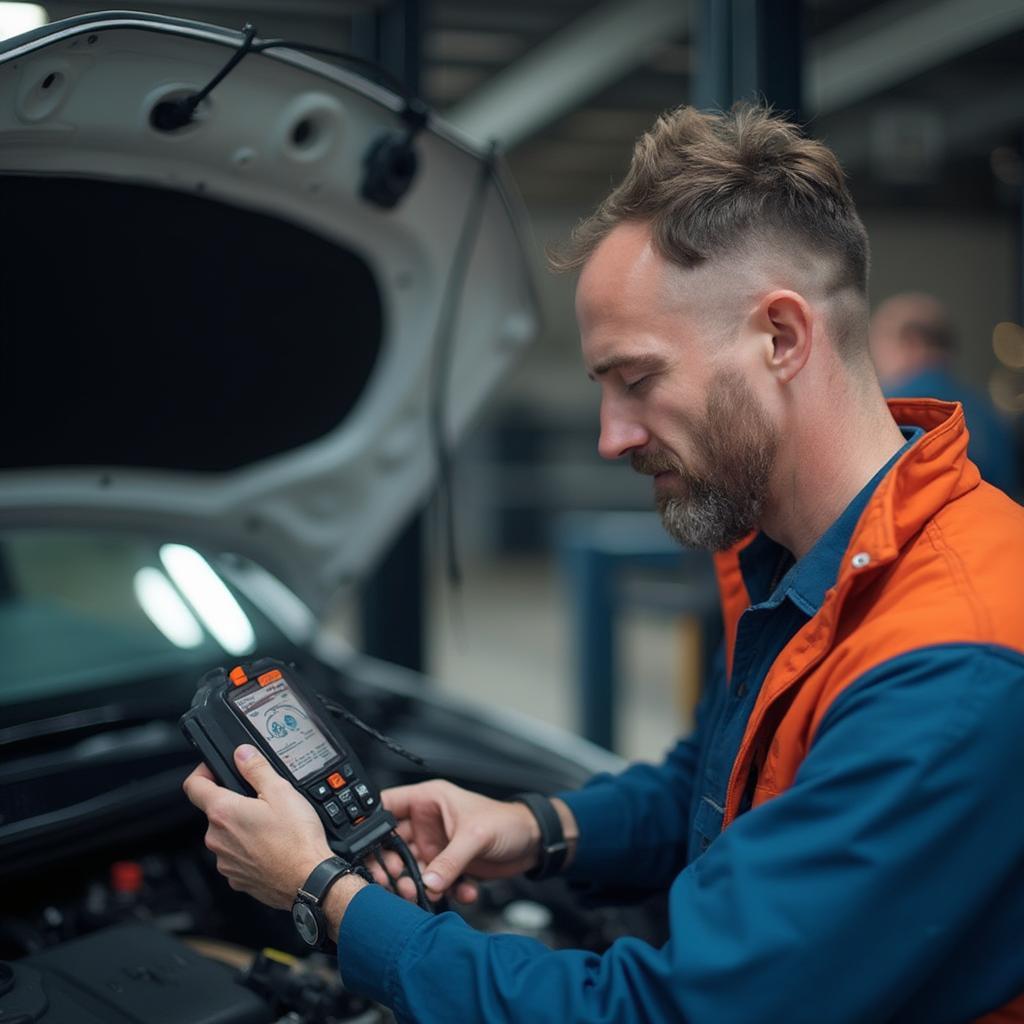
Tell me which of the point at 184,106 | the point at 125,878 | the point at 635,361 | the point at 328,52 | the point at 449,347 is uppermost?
the point at 328,52

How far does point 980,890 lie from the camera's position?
2.90 feet

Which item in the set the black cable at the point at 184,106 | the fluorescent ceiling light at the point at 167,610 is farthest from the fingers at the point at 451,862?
the black cable at the point at 184,106

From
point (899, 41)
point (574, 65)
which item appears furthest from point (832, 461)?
point (574, 65)

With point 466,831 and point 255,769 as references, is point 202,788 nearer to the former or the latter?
point 255,769

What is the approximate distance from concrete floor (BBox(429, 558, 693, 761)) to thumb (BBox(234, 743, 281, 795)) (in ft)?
7.85

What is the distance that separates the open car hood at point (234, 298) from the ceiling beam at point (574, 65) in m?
2.32

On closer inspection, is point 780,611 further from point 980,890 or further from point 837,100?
point 837,100

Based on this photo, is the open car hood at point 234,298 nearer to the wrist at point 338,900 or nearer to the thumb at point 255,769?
the thumb at point 255,769

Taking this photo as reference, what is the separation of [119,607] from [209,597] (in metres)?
0.16

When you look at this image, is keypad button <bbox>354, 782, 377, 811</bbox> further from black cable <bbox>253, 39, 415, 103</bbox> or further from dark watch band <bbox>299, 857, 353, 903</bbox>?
black cable <bbox>253, 39, 415, 103</bbox>

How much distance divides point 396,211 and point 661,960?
1.14 metres

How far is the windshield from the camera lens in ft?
6.02

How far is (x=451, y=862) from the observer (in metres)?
1.25

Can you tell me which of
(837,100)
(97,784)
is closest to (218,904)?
(97,784)
